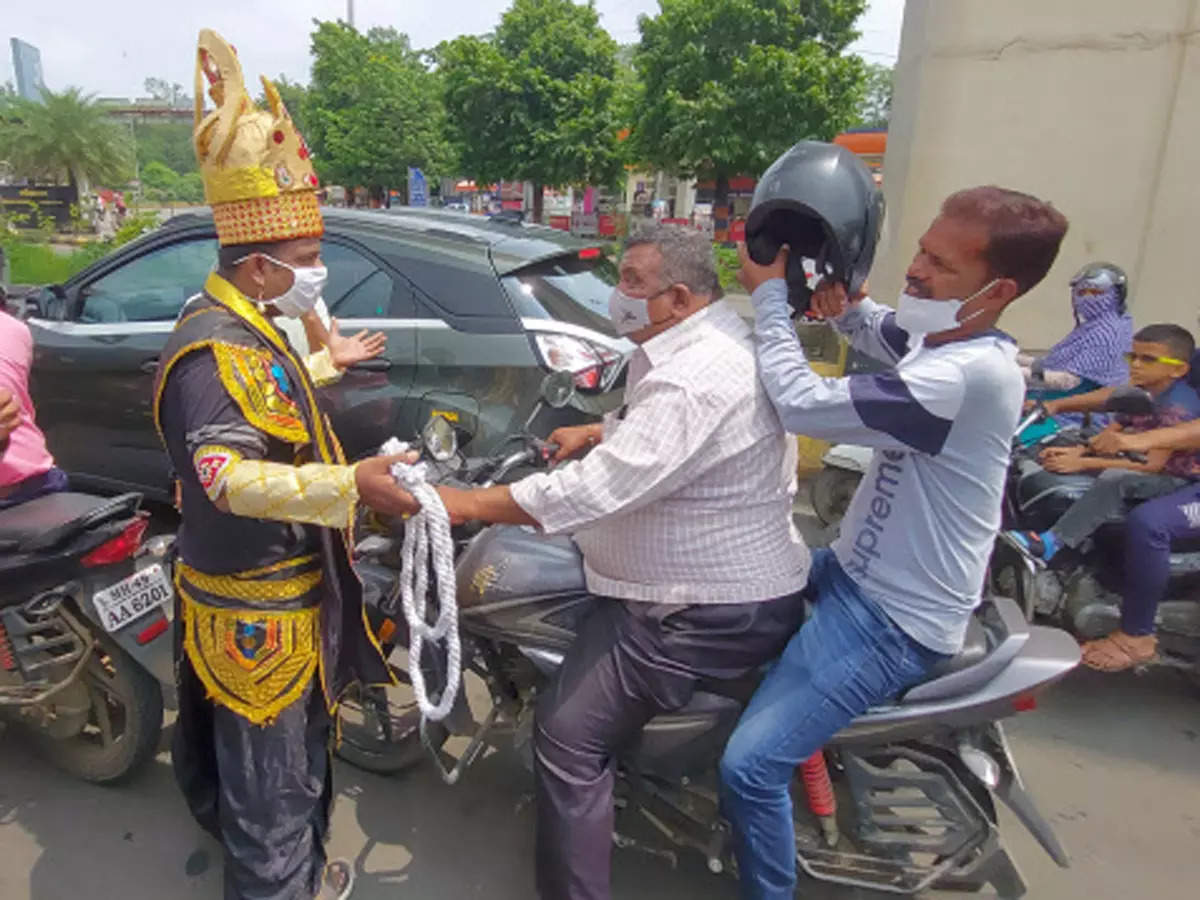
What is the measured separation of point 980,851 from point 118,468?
4.26 m

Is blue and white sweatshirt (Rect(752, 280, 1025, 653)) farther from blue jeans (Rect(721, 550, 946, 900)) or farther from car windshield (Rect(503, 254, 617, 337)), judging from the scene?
car windshield (Rect(503, 254, 617, 337))

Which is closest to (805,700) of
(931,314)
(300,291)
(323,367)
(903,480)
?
(903,480)

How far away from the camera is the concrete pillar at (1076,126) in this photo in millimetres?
5402

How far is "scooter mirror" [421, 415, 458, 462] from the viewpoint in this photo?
6.42ft

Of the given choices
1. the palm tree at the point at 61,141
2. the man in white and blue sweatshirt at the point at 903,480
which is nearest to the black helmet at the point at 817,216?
the man in white and blue sweatshirt at the point at 903,480

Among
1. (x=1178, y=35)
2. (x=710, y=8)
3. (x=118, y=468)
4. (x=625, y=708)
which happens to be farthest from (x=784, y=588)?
(x=710, y=8)

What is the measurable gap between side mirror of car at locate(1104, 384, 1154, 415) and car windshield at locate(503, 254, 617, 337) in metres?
2.04

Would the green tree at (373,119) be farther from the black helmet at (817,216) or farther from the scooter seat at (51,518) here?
the black helmet at (817,216)

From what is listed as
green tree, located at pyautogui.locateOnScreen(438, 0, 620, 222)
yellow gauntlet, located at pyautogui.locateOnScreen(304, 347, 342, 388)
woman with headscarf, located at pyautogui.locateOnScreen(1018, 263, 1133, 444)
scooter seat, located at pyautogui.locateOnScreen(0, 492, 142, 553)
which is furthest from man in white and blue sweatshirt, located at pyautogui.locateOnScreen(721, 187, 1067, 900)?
green tree, located at pyautogui.locateOnScreen(438, 0, 620, 222)

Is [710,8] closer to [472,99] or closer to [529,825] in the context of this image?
[472,99]

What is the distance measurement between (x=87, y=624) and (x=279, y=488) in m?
1.45

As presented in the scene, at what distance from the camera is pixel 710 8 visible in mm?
17500

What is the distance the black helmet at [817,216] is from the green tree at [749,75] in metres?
17.2

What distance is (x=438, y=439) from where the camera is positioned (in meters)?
1.97
